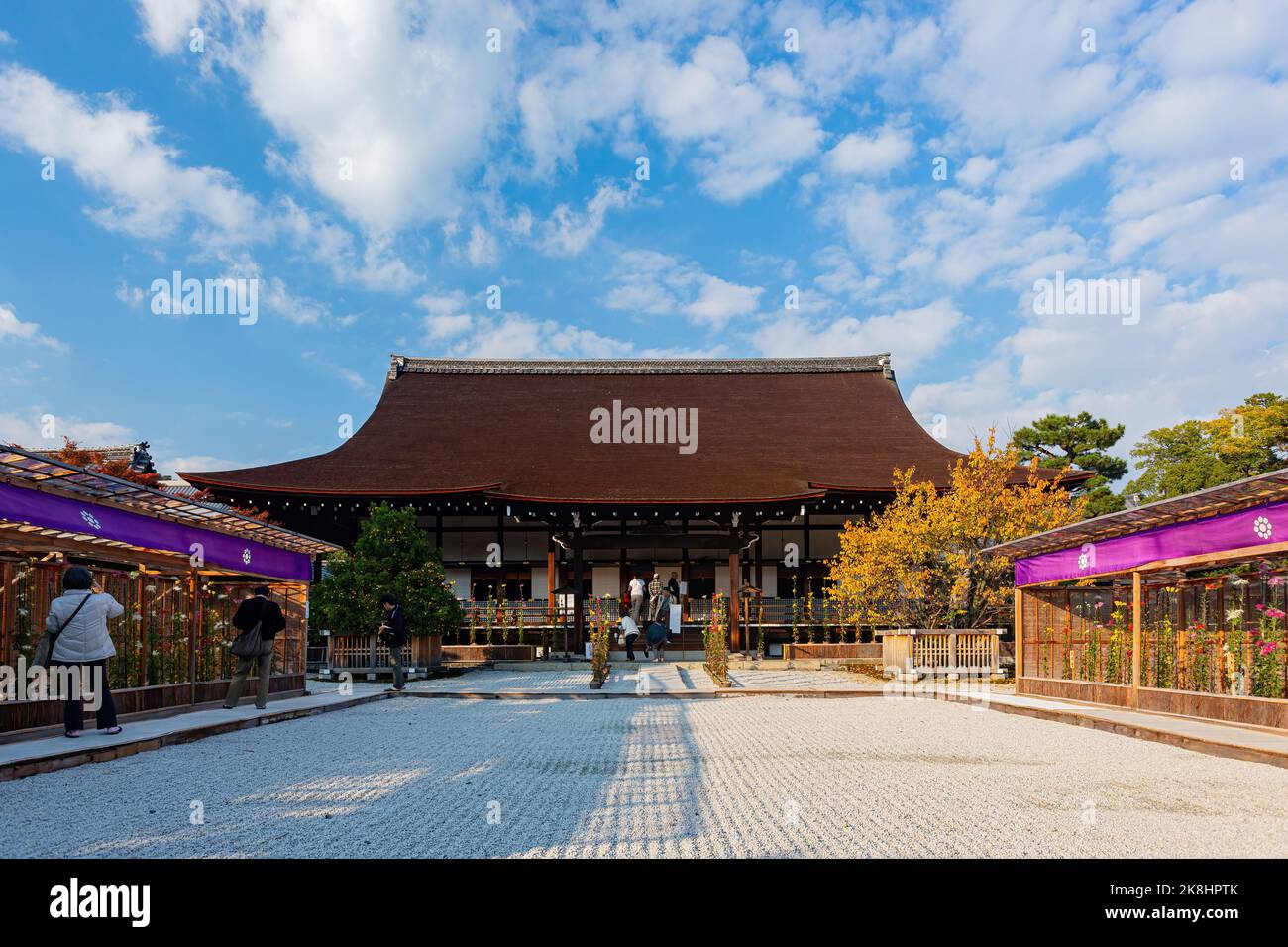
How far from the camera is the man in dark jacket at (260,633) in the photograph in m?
11.6

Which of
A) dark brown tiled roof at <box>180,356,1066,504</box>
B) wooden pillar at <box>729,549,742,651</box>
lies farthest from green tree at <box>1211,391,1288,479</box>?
wooden pillar at <box>729,549,742,651</box>

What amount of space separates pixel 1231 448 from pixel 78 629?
3039 cm

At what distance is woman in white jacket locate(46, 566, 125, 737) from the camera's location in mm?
8391

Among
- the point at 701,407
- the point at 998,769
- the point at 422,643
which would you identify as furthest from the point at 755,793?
the point at 701,407

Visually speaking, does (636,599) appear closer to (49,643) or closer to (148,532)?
(148,532)

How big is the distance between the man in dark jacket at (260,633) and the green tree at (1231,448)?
25712 millimetres

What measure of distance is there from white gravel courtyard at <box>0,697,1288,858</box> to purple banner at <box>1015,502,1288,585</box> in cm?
221

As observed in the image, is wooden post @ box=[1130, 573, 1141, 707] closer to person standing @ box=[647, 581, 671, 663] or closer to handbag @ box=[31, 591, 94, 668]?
person standing @ box=[647, 581, 671, 663]

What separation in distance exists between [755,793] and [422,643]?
13.5 metres

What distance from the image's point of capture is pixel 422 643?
18906mm

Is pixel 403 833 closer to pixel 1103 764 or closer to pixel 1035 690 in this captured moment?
pixel 1103 764

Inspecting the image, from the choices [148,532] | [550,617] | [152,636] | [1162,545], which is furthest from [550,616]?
[1162,545]

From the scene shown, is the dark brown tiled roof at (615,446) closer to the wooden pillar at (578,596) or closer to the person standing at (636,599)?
the wooden pillar at (578,596)
